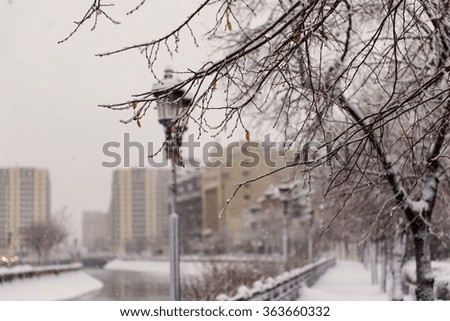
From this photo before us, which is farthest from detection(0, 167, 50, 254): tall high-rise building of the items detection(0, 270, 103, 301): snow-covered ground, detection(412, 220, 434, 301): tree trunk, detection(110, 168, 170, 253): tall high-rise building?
detection(110, 168, 170, 253): tall high-rise building

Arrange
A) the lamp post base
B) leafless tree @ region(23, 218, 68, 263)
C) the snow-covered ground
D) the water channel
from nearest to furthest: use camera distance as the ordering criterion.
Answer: the lamp post base < the water channel < leafless tree @ region(23, 218, 68, 263) < the snow-covered ground

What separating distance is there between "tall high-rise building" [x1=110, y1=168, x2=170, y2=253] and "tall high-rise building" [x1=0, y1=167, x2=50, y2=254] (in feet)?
218

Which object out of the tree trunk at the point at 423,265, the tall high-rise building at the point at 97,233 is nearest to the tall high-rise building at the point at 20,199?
the tree trunk at the point at 423,265

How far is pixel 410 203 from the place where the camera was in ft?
31.4

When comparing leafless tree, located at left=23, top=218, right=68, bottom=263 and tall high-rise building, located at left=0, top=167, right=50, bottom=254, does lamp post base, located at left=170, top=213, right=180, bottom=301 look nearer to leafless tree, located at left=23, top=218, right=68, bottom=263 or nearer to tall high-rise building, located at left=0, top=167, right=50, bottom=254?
tall high-rise building, located at left=0, top=167, right=50, bottom=254

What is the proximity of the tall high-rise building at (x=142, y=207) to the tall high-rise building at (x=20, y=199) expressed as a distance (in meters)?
66.4

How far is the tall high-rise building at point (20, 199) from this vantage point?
30.3 meters

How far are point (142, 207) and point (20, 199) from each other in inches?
3205

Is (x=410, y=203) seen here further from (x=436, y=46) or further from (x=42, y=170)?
(x=42, y=170)

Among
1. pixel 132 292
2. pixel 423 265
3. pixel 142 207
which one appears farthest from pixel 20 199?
pixel 142 207

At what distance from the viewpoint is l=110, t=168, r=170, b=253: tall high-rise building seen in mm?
110500

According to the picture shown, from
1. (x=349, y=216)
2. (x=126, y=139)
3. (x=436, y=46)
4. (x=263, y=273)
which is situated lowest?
(x=263, y=273)
